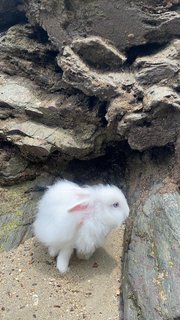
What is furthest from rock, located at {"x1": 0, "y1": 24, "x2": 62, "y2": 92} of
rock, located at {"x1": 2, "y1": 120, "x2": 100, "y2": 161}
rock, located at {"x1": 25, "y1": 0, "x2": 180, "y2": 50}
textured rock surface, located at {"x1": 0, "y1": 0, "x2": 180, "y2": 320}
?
rock, located at {"x1": 2, "y1": 120, "x2": 100, "y2": 161}

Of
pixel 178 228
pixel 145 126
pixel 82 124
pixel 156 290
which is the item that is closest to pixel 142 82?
pixel 145 126

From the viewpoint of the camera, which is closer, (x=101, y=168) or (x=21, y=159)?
(x=21, y=159)

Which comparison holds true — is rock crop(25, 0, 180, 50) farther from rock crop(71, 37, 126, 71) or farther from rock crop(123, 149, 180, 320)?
rock crop(123, 149, 180, 320)

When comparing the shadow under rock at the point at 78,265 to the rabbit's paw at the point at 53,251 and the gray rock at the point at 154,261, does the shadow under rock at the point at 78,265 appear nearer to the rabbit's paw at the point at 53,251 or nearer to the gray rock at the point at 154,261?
the rabbit's paw at the point at 53,251

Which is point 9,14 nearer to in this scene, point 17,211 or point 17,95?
point 17,95

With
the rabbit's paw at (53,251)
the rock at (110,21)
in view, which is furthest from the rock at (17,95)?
the rabbit's paw at (53,251)

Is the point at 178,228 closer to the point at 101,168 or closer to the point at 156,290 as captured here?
the point at 156,290
